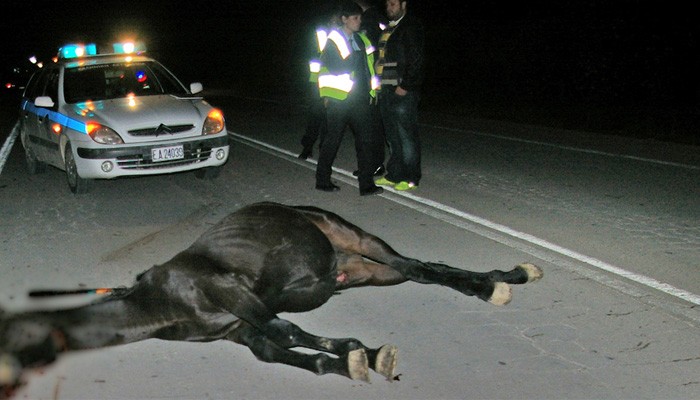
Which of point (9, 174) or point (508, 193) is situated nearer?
point (508, 193)

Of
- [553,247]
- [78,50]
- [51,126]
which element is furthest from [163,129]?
[78,50]

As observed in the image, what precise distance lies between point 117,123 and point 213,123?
1169 millimetres

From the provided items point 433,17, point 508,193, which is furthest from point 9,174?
point 433,17

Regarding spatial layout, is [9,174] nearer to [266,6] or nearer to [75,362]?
[75,362]

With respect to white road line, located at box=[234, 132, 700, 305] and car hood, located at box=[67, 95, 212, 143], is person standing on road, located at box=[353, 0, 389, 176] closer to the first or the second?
white road line, located at box=[234, 132, 700, 305]

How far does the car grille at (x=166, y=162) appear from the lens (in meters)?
9.70

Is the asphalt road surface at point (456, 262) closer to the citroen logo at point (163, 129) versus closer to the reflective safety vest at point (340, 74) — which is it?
the citroen logo at point (163, 129)

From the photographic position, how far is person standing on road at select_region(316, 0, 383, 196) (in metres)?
9.25

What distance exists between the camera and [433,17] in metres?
30.1

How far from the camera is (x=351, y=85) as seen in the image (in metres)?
9.32

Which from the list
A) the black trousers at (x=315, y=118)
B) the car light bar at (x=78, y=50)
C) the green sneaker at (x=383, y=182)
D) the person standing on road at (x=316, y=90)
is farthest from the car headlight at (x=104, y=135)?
the car light bar at (x=78, y=50)

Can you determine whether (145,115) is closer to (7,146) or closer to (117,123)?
(117,123)

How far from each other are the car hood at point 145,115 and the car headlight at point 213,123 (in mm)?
66

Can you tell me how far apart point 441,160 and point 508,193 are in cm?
284
